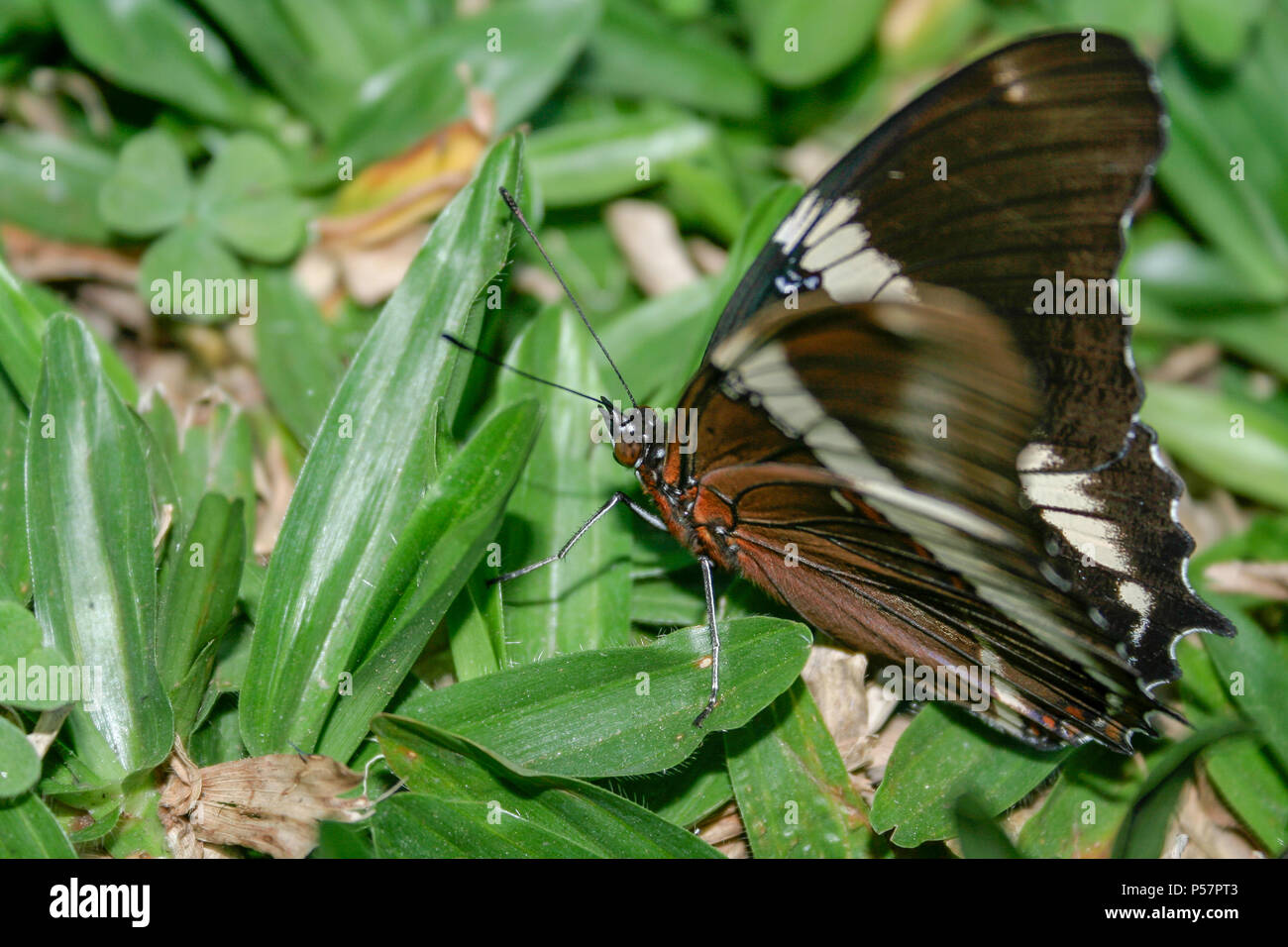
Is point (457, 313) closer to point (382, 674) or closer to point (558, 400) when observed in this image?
point (558, 400)

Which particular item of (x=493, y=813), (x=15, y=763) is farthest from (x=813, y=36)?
(x=15, y=763)

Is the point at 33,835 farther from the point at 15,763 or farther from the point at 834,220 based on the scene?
the point at 834,220

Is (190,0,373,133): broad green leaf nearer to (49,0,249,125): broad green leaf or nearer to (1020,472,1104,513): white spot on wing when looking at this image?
(49,0,249,125): broad green leaf

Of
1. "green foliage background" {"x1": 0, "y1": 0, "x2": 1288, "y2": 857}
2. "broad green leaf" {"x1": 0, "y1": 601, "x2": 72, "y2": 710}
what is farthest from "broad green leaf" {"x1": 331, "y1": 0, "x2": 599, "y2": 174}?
"broad green leaf" {"x1": 0, "y1": 601, "x2": 72, "y2": 710}

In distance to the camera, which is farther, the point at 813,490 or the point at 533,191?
the point at 533,191

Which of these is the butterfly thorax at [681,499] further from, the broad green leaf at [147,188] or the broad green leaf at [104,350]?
the broad green leaf at [147,188]

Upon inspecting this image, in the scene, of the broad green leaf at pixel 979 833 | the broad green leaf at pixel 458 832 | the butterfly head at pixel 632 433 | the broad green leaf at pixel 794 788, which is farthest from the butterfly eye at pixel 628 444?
the broad green leaf at pixel 979 833

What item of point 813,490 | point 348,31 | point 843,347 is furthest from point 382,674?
point 348,31
